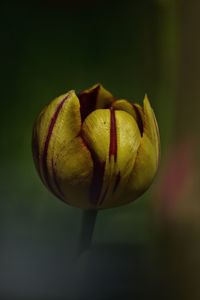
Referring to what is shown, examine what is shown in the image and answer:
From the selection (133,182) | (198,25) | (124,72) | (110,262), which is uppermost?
(198,25)

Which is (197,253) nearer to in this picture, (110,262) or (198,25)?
(110,262)

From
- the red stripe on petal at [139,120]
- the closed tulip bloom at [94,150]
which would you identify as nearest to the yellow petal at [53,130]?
the closed tulip bloom at [94,150]

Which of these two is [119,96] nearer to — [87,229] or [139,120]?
[139,120]

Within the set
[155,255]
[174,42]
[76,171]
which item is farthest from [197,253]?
[174,42]

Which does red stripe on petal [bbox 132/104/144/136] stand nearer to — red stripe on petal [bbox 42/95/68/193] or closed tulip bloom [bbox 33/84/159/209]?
closed tulip bloom [bbox 33/84/159/209]

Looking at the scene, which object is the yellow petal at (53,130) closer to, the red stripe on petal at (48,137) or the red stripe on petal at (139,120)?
the red stripe on petal at (48,137)

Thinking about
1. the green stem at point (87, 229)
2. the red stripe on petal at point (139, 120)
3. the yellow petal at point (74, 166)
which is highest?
the red stripe on petal at point (139, 120)
